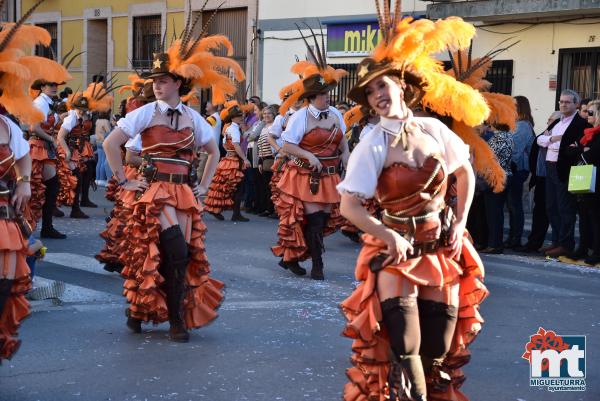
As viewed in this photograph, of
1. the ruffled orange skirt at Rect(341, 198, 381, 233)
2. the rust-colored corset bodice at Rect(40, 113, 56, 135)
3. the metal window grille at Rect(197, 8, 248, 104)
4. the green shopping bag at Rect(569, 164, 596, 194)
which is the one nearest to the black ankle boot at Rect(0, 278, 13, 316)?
the ruffled orange skirt at Rect(341, 198, 381, 233)

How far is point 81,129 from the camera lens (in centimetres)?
1498

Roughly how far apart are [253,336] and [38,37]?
2789mm

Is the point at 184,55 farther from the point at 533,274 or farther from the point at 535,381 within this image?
the point at 533,274

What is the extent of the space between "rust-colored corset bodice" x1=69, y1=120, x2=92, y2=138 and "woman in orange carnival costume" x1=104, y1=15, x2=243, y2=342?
25.9 ft

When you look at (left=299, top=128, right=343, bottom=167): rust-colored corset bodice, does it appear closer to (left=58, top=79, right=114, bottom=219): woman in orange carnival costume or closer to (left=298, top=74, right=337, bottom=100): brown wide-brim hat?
(left=298, top=74, right=337, bottom=100): brown wide-brim hat

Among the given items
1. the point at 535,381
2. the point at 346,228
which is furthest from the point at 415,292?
the point at 346,228

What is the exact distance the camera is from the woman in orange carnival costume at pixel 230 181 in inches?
618

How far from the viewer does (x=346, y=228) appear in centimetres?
1255

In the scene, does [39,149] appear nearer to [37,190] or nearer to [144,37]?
[37,190]

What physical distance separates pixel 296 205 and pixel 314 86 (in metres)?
1.27

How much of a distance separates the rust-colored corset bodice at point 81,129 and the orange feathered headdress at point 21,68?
30.1 feet

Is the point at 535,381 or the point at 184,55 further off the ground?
the point at 184,55

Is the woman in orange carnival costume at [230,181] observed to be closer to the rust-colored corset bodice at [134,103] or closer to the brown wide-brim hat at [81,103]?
the brown wide-brim hat at [81,103]

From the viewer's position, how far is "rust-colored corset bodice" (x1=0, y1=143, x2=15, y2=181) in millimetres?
5531
